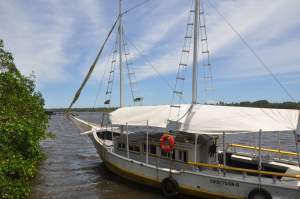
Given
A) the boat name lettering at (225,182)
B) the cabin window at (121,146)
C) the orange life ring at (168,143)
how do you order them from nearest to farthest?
1. the boat name lettering at (225,182)
2. the orange life ring at (168,143)
3. the cabin window at (121,146)

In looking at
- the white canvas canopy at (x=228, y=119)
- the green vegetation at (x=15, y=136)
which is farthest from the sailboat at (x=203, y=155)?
the green vegetation at (x=15, y=136)

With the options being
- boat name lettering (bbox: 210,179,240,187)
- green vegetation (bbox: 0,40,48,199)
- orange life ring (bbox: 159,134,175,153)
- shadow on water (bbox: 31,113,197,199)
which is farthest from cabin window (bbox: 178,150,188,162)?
green vegetation (bbox: 0,40,48,199)

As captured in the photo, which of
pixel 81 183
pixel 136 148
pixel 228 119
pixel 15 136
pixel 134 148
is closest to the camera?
pixel 15 136

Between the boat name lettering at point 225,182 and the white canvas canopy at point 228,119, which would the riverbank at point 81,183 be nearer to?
the boat name lettering at point 225,182

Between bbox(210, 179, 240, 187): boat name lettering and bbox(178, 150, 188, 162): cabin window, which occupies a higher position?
bbox(178, 150, 188, 162): cabin window

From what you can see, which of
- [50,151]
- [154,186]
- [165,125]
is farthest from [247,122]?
[50,151]

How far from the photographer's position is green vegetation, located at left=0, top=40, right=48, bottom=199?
12969mm

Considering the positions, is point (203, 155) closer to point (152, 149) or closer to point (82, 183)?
point (152, 149)

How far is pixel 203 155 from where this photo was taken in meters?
18.7

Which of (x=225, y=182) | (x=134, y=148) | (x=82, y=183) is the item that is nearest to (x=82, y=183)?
(x=82, y=183)

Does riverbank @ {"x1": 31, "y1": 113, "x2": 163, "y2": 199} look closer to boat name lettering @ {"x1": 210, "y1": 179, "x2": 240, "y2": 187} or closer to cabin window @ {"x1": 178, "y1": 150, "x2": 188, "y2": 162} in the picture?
cabin window @ {"x1": 178, "y1": 150, "x2": 188, "y2": 162}

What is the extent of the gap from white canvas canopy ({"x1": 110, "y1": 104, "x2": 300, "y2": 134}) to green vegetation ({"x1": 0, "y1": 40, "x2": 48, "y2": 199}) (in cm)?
618

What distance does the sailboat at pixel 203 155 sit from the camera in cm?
1541

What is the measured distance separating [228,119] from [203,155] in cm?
290
